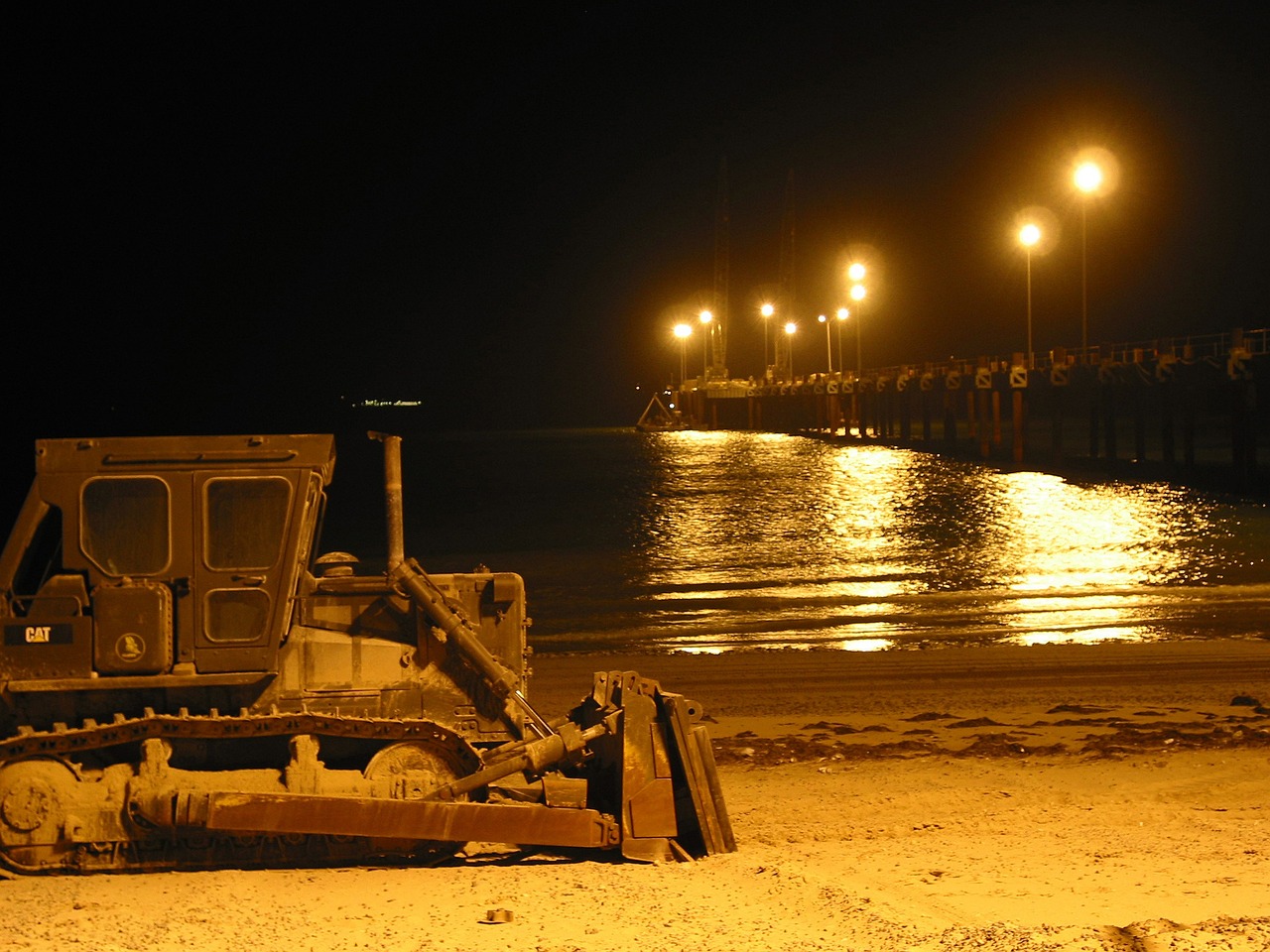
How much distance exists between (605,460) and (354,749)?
71645mm

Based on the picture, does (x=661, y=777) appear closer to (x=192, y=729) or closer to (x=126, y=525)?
(x=192, y=729)

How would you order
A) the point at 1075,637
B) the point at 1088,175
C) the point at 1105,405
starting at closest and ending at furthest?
the point at 1075,637 < the point at 1088,175 < the point at 1105,405

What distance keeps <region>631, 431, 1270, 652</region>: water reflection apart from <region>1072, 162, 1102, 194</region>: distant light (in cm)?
980

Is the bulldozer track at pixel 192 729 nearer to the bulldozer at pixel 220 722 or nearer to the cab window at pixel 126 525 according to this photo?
the bulldozer at pixel 220 722

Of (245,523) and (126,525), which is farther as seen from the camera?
(245,523)

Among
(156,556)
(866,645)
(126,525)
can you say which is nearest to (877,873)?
(156,556)

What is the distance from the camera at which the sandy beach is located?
6.91 m

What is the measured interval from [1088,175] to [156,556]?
138ft

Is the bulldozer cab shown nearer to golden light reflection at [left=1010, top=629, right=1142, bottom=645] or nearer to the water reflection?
the water reflection

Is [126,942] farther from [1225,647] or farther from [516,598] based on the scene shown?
[1225,647]

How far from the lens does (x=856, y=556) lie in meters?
27.8

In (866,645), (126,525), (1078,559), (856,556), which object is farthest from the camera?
(856,556)

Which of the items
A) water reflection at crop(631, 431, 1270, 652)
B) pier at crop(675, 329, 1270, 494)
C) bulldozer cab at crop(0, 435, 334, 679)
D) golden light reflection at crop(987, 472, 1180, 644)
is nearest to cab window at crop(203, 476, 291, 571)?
bulldozer cab at crop(0, 435, 334, 679)

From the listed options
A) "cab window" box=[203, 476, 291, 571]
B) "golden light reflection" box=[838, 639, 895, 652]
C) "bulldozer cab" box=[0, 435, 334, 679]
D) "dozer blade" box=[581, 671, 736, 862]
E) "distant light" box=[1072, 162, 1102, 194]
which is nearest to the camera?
"bulldozer cab" box=[0, 435, 334, 679]
